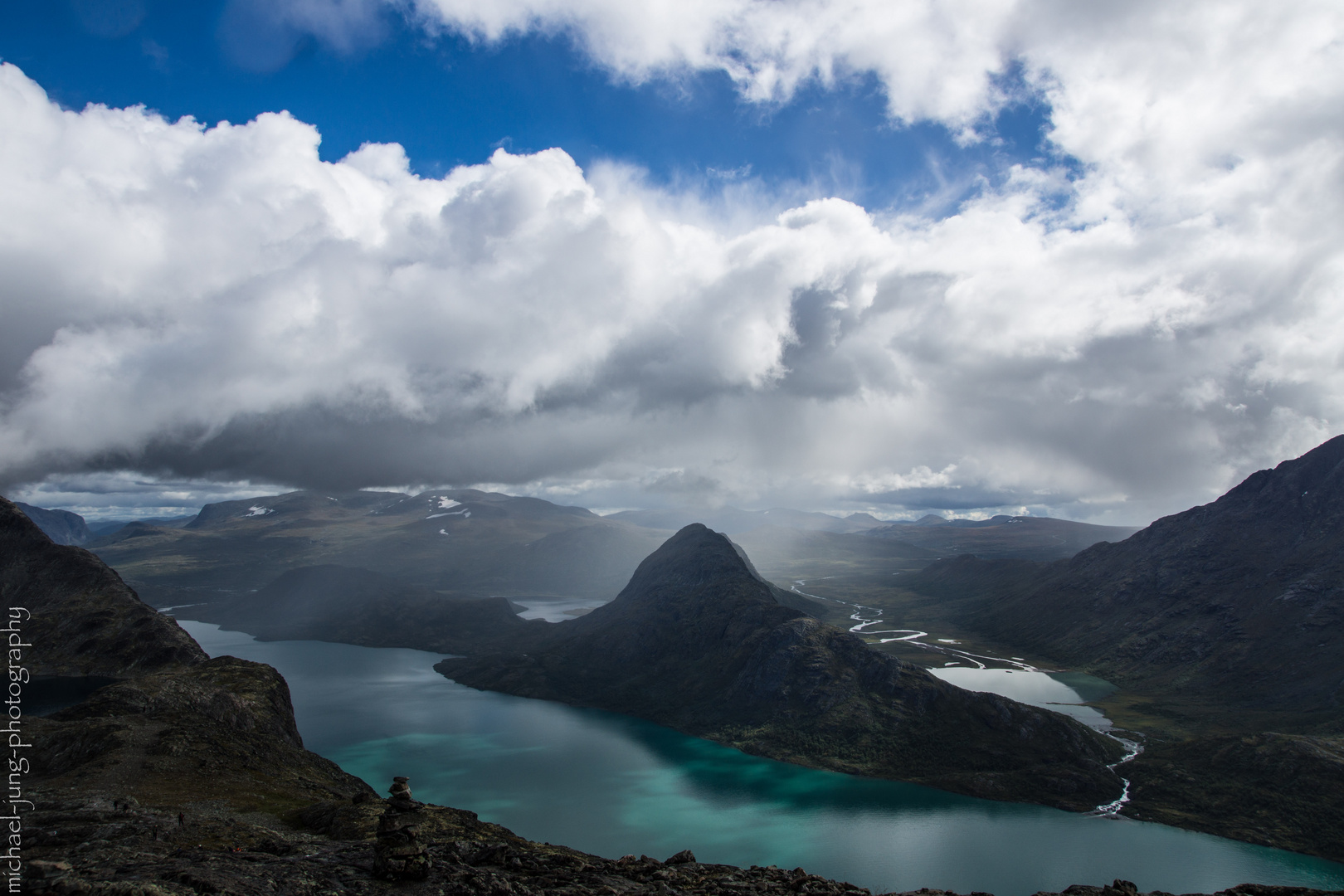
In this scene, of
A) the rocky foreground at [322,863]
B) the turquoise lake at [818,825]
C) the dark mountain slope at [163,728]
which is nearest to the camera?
the rocky foreground at [322,863]

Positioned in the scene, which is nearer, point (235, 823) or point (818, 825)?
point (235, 823)

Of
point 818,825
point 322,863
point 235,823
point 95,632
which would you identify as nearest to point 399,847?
point 322,863

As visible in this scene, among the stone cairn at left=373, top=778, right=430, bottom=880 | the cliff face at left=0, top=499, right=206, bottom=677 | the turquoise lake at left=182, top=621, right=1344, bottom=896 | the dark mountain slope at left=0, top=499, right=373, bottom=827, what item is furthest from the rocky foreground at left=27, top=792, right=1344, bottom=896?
the cliff face at left=0, top=499, right=206, bottom=677

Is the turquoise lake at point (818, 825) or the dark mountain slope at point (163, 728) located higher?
the dark mountain slope at point (163, 728)

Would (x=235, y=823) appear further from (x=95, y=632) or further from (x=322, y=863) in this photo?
(x=95, y=632)

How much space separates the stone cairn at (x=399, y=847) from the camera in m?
54.7

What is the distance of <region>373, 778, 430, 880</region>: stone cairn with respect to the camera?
54.7m

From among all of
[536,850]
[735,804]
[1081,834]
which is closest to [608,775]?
[735,804]

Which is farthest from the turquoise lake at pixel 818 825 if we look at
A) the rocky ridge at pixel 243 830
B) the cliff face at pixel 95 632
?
the cliff face at pixel 95 632

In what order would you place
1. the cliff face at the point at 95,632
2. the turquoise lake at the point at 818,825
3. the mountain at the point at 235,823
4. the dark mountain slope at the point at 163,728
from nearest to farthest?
1. the mountain at the point at 235,823
2. the dark mountain slope at the point at 163,728
3. the turquoise lake at the point at 818,825
4. the cliff face at the point at 95,632

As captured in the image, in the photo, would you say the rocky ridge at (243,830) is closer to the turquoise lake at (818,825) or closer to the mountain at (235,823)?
the mountain at (235,823)

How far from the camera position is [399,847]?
184 feet

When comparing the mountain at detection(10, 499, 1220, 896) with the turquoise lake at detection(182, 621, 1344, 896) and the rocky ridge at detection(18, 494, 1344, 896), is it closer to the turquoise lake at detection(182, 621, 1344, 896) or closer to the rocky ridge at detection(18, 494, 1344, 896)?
the rocky ridge at detection(18, 494, 1344, 896)

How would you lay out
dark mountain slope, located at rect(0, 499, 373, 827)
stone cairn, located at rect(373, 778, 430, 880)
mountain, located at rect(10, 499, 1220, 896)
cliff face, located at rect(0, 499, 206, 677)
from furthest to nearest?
cliff face, located at rect(0, 499, 206, 677), dark mountain slope, located at rect(0, 499, 373, 827), stone cairn, located at rect(373, 778, 430, 880), mountain, located at rect(10, 499, 1220, 896)
